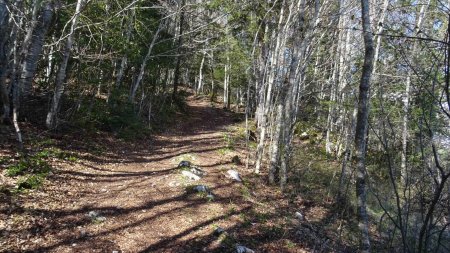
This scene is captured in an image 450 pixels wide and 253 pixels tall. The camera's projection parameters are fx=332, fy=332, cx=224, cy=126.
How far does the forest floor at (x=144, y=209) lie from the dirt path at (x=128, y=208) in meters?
0.02

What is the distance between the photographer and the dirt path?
513 centimetres

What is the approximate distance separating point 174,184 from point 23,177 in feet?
10.2

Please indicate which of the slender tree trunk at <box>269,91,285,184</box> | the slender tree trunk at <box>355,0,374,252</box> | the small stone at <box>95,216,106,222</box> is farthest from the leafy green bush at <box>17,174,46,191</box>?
the slender tree trunk at <box>269,91,285,184</box>

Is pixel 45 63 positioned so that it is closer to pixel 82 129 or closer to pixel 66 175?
pixel 82 129

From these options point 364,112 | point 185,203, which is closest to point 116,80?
point 185,203

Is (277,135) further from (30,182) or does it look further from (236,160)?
(30,182)

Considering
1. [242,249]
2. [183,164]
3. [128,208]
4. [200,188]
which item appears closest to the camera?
[242,249]

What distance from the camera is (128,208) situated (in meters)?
6.42

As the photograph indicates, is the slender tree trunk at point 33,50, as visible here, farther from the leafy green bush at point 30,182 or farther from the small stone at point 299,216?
the small stone at point 299,216

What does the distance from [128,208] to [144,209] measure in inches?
12.0

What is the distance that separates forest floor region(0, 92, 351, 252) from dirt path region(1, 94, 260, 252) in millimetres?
16

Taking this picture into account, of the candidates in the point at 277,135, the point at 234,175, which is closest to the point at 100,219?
the point at 234,175

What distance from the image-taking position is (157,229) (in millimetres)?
5898

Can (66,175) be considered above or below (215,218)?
above
